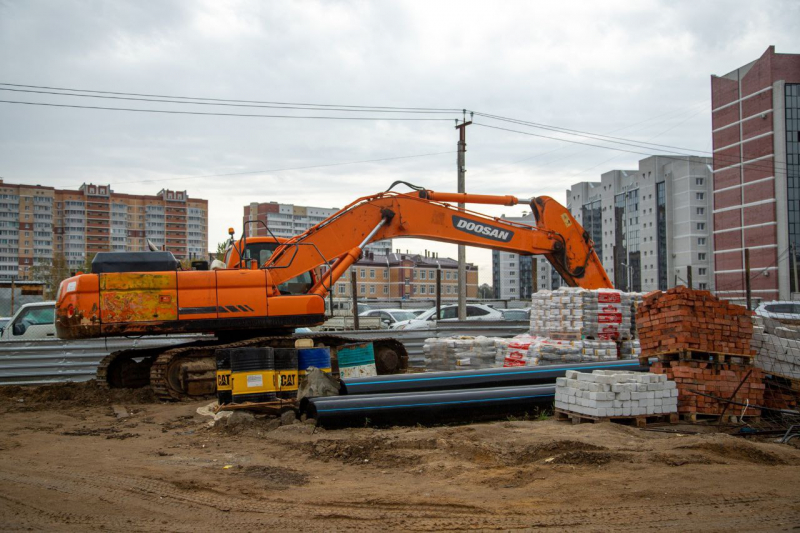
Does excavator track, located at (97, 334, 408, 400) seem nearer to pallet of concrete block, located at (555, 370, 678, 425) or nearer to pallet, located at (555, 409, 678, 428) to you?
pallet, located at (555, 409, 678, 428)

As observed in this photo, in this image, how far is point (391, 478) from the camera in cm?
675

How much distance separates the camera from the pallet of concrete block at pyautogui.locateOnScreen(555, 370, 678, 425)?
9148 mm

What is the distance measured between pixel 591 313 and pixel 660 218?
77.2 metres

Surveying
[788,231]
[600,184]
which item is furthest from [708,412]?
[600,184]

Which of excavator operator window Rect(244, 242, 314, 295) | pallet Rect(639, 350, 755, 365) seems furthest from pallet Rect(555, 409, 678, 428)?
excavator operator window Rect(244, 242, 314, 295)

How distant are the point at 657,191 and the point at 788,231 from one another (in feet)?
103

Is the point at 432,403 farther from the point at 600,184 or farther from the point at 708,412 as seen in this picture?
the point at 600,184

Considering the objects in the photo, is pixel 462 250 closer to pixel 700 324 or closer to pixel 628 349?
pixel 628 349

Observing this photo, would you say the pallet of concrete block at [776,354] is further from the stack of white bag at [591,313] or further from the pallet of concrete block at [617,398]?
the stack of white bag at [591,313]

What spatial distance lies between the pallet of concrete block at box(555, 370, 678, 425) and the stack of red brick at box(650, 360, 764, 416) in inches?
10.8

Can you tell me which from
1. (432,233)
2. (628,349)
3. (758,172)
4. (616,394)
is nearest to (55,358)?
(432,233)

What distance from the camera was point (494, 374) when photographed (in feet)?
36.2

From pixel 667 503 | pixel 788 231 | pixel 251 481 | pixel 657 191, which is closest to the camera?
pixel 667 503

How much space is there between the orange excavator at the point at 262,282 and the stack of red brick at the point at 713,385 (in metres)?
5.16
